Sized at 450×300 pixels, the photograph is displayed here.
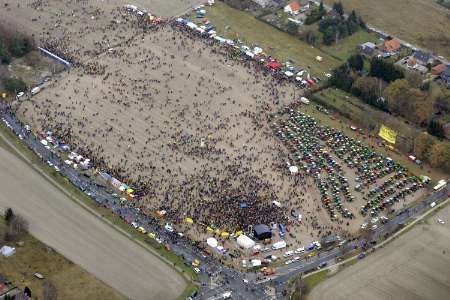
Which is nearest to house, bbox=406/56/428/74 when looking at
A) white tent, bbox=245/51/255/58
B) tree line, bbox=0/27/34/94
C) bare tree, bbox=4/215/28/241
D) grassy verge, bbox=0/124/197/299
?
white tent, bbox=245/51/255/58

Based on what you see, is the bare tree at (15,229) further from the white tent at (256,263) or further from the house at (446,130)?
the house at (446,130)

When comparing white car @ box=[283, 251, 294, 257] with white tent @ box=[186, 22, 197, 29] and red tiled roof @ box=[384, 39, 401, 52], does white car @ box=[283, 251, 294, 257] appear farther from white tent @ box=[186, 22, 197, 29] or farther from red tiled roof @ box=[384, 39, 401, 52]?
white tent @ box=[186, 22, 197, 29]

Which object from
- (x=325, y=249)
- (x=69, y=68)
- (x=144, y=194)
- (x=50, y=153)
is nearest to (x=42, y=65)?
(x=69, y=68)

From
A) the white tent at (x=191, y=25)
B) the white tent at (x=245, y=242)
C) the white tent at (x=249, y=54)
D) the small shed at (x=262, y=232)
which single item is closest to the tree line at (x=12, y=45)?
the white tent at (x=191, y=25)

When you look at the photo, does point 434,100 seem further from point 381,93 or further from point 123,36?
point 123,36

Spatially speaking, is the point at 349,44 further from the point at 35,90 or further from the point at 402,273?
the point at 402,273

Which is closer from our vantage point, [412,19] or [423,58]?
[423,58]

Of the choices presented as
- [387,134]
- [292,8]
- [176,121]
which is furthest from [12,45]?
[387,134]
